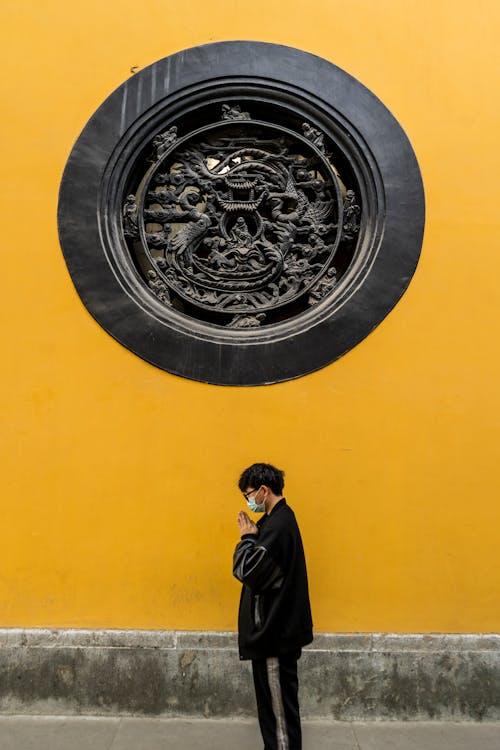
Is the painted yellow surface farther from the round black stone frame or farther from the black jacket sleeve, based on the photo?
the black jacket sleeve

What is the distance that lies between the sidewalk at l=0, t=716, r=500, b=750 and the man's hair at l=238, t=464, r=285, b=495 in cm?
151

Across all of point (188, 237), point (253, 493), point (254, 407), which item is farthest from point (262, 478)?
point (188, 237)

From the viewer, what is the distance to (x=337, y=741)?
376cm

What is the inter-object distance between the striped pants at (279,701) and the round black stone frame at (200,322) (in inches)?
65.4

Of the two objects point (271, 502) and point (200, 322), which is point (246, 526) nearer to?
point (271, 502)

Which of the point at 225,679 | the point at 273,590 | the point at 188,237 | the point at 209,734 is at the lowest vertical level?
the point at 209,734

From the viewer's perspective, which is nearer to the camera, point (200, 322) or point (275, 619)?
point (275, 619)

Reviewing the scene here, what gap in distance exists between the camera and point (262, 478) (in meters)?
3.28

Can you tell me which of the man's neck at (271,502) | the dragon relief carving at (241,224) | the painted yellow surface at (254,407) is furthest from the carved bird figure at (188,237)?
the man's neck at (271,502)

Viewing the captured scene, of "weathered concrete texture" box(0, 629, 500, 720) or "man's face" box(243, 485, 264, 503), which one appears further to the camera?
"weathered concrete texture" box(0, 629, 500, 720)

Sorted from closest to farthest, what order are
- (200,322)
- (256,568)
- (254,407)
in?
(256,568) → (254,407) → (200,322)

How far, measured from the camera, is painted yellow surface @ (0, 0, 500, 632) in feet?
13.6

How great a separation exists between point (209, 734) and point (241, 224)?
3.07 meters

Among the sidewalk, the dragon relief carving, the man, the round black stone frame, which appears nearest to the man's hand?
the man
